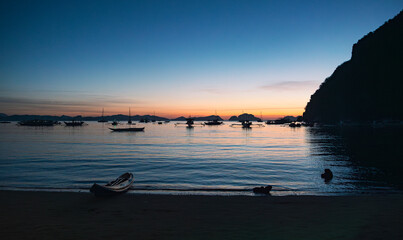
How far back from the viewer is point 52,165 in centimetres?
2477

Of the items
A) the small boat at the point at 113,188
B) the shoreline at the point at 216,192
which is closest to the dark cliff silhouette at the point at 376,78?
the shoreline at the point at 216,192

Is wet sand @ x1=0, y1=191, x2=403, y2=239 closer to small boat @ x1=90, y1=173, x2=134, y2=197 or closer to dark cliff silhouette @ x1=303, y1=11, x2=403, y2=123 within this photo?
small boat @ x1=90, y1=173, x2=134, y2=197

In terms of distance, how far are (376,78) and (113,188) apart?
158m

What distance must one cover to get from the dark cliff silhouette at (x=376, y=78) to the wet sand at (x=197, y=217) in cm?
14740

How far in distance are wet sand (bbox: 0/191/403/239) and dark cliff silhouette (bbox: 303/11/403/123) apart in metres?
147

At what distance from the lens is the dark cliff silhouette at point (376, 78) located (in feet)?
412

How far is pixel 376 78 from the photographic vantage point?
5241 inches

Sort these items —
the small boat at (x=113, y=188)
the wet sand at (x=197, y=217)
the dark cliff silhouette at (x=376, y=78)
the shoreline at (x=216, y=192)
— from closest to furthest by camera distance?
the wet sand at (x=197, y=217) → the small boat at (x=113, y=188) → the shoreline at (x=216, y=192) → the dark cliff silhouette at (x=376, y=78)

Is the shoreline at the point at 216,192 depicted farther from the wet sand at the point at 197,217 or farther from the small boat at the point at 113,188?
the wet sand at the point at 197,217

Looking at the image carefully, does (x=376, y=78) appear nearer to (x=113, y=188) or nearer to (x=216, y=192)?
(x=216, y=192)

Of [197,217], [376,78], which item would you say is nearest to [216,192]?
[197,217]

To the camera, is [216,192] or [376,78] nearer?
[216,192]

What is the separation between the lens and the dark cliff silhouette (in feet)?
412

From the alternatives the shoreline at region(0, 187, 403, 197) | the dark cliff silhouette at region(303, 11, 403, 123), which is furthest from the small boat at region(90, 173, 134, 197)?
the dark cliff silhouette at region(303, 11, 403, 123)
